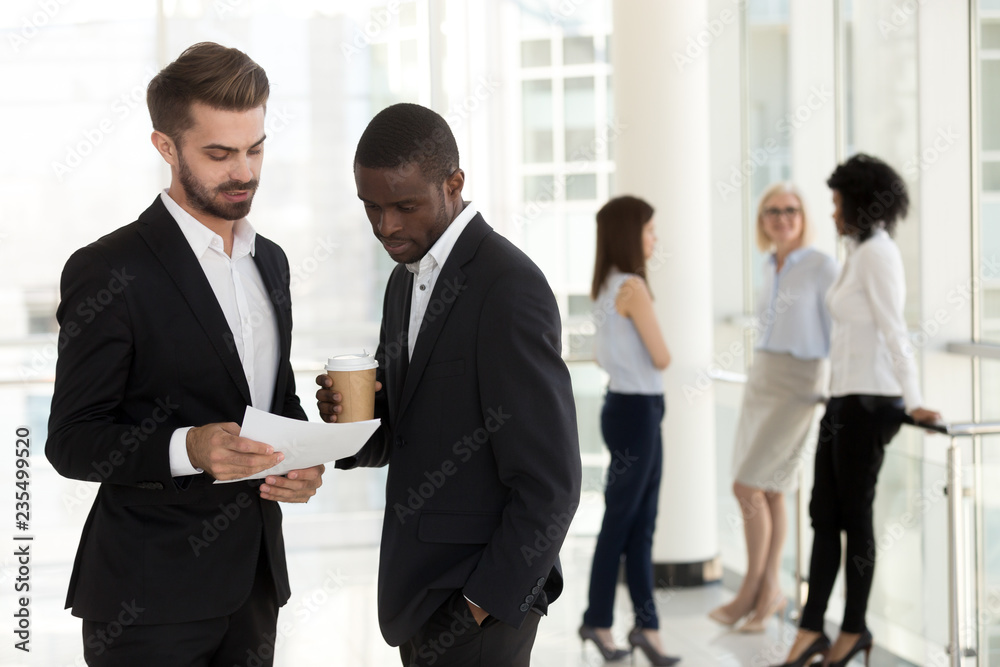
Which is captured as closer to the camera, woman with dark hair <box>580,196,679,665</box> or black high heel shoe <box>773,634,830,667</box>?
black high heel shoe <box>773,634,830,667</box>

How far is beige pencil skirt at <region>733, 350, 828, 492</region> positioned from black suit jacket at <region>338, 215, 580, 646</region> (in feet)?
8.61

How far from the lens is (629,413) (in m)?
3.83

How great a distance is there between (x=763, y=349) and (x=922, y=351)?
1.63 meters

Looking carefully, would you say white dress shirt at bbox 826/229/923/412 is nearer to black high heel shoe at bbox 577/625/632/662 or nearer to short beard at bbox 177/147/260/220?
black high heel shoe at bbox 577/625/632/662

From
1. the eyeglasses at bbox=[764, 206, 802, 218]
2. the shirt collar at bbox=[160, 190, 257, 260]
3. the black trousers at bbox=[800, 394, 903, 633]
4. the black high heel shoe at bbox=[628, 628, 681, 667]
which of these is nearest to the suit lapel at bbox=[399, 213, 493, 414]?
the shirt collar at bbox=[160, 190, 257, 260]

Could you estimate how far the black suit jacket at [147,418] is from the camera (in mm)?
1500

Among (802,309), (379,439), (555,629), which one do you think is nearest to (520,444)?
(379,439)

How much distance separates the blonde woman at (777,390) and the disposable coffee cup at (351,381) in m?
2.75

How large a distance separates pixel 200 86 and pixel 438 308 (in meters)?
0.53

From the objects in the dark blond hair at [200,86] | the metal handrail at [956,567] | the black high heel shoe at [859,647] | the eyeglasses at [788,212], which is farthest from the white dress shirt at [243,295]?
the eyeglasses at [788,212]

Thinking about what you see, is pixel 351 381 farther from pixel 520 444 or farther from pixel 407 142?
pixel 407 142

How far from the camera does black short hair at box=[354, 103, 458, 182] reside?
1.53 meters

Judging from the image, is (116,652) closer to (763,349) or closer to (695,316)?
(763,349)

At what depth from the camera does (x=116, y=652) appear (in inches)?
60.1
